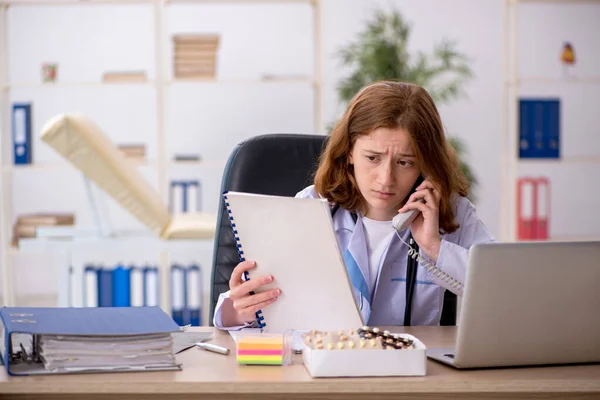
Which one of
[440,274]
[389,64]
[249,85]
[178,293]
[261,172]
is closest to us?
[440,274]

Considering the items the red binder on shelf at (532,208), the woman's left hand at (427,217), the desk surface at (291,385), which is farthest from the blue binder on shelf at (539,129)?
the desk surface at (291,385)

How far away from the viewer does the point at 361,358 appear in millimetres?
1257

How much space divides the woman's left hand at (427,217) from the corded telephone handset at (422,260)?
0.05ft

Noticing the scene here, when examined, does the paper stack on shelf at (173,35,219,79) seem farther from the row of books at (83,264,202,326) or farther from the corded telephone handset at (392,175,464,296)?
the corded telephone handset at (392,175,464,296)

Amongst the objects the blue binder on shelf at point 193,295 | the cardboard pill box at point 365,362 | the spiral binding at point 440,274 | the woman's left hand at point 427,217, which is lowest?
the blue binder on shelf at point 193,295

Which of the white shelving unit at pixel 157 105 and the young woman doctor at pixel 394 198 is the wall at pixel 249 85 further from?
the young woman doctor at pixel 394 198

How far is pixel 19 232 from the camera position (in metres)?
4.40

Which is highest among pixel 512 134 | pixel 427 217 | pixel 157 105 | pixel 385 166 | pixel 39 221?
pixel 157 105

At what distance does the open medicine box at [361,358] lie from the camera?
4.11 feet

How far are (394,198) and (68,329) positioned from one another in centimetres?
80

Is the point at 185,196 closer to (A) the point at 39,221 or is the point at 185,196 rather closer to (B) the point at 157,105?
(B) the point at 157,105

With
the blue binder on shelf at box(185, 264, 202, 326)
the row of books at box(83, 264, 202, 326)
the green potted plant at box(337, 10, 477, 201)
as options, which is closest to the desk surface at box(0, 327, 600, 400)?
the row of books at box(83, 264, 202, 326)

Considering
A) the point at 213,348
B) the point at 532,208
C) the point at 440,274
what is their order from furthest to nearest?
the point at 532,208 → the point at 440,274 → the point at 213,348

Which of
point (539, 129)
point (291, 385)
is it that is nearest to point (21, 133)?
point (539, 129)
